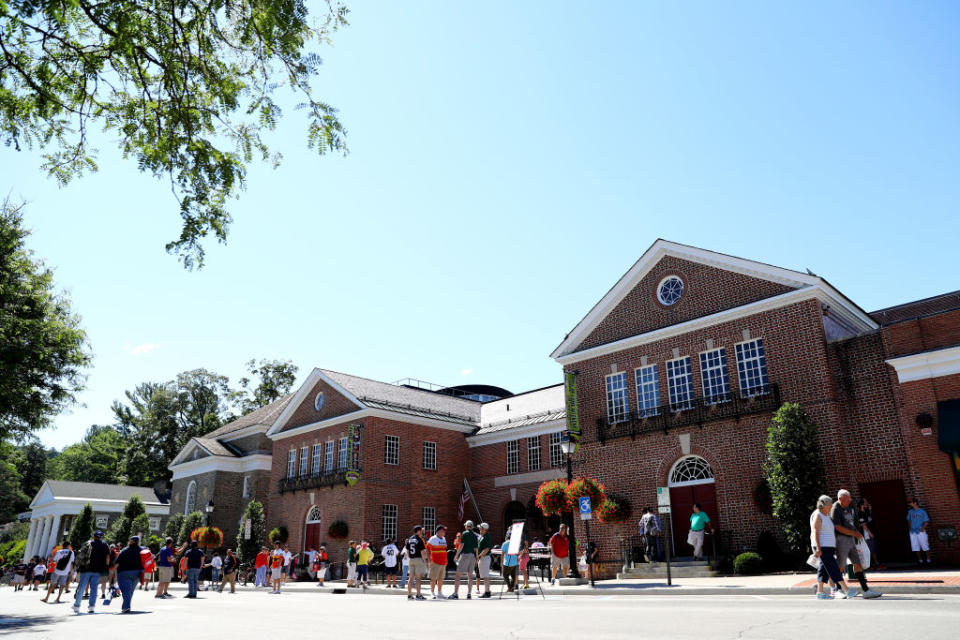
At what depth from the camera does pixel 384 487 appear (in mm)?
32938

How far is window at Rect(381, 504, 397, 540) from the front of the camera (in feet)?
106

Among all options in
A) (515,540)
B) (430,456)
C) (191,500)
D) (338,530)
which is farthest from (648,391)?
(191,500)

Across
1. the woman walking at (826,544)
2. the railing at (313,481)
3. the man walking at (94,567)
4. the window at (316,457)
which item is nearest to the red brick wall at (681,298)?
the woman walking at (826,544)

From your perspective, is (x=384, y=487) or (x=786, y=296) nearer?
(x=786, y=296)

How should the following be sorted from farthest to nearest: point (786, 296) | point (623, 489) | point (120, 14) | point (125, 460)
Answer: point (125, 460) → point (623, 489) → point (786, 296) → point (120, 14)

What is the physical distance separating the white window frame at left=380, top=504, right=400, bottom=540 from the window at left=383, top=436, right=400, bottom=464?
7.19 ft

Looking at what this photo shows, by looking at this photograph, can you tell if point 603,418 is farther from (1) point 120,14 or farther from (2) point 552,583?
(1) point 120,14

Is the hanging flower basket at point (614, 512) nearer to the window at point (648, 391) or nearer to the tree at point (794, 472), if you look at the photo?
the window at point (648, 391)

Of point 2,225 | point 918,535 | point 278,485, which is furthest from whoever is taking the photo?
point 278,485

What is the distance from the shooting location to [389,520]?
32.7 metres

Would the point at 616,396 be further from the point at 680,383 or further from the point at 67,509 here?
the point at 67,509

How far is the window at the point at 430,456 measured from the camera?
3519cm

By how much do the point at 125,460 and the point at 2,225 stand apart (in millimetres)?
51499

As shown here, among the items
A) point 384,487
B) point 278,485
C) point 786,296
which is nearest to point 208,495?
point 278,485
